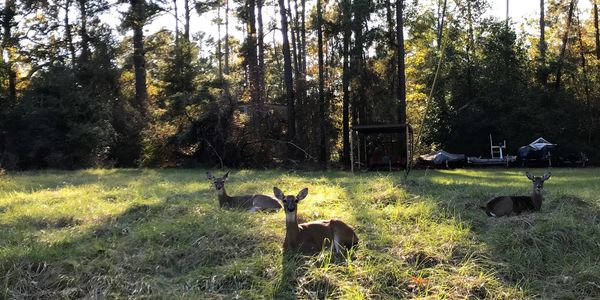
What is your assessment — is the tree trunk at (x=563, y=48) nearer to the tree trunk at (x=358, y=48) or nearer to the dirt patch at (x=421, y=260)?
the tree trunk at (x=358, y=48)

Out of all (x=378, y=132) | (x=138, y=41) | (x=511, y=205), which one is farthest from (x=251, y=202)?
(x=138, y=41)

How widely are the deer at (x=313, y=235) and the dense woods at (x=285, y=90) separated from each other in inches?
576

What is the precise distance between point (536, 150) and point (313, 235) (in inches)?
754

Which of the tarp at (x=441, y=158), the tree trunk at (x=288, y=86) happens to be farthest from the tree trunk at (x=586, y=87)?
the tree trunk at (x=288, y=86)

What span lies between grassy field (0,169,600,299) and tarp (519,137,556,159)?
15188 mm

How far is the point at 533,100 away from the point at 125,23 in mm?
20423

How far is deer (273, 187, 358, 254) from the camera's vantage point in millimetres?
5371

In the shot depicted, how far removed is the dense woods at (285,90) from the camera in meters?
21.8

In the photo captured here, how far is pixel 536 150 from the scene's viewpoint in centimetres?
2189

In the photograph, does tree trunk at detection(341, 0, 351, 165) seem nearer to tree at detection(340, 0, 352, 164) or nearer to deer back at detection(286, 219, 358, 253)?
tree at detection(340, 0, 352, 164)

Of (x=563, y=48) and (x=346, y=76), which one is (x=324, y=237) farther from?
(x=563, y=48)

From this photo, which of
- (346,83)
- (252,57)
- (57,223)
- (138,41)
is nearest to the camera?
(57,223)

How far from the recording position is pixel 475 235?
5.96 m

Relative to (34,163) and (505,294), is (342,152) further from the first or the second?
(505,294)
